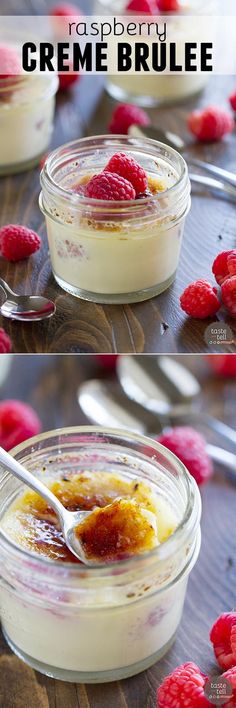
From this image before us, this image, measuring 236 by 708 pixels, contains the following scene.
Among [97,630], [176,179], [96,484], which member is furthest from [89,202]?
[97,630]

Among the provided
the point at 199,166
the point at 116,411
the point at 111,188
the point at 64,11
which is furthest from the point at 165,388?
the point at 64,11

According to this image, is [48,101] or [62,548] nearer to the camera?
[62,548]

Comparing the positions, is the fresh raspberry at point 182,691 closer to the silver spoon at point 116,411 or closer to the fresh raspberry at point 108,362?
the silver spoon at point 116,411

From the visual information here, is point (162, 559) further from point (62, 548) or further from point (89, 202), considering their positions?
point (89, 202)

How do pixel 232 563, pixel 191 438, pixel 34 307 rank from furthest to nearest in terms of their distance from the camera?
pixel 191 438 < pixel 232 563 < pixel 34 307

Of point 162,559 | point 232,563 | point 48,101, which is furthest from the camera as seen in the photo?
point 48,101

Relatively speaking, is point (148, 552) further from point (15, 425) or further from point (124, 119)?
point (124, 119)
